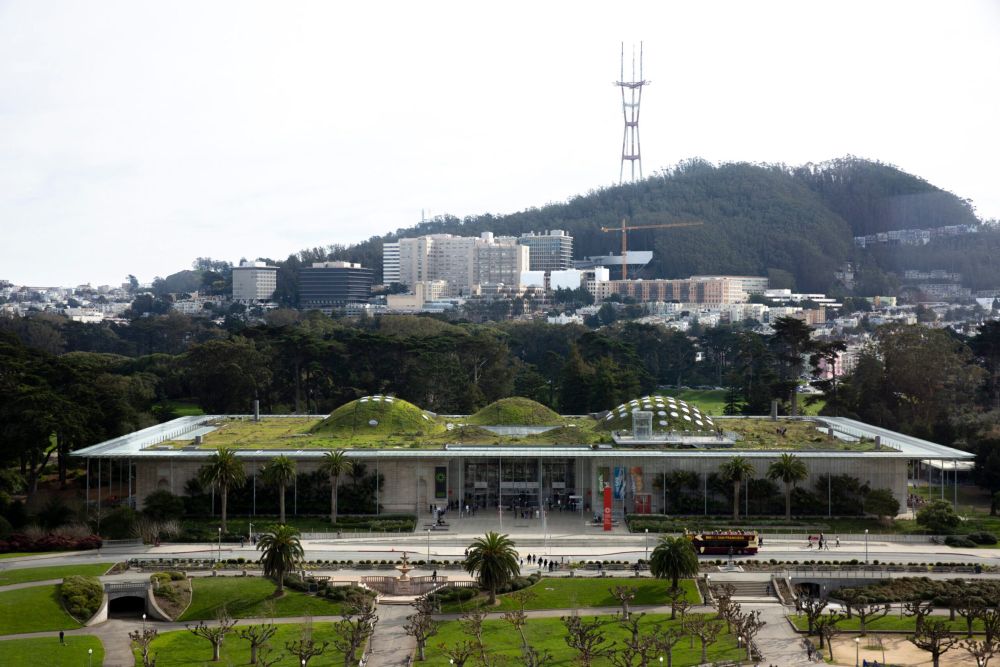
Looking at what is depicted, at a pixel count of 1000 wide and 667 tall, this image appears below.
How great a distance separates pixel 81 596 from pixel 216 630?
7.47 meters

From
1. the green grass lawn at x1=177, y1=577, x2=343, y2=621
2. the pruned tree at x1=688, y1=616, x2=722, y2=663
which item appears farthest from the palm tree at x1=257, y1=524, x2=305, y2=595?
the pruned tree at x1=688, y1=616, x2=722, y2=663

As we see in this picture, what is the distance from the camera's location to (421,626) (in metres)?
39.8

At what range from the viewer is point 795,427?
72000mm

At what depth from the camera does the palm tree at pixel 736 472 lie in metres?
56.6

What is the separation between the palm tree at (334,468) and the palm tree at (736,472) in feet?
62.3

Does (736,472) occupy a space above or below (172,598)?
above

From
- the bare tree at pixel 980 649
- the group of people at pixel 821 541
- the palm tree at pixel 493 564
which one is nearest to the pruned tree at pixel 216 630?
the palm tree at pixel 493 564

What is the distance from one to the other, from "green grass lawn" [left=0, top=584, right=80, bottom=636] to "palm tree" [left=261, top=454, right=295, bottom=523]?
13257 millimetres

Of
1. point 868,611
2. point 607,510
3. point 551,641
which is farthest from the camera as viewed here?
point 607,510

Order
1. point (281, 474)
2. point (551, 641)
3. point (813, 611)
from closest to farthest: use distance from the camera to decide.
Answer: point (551, 641), point (813, 611), point (281, 474)

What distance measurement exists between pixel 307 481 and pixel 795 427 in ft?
102

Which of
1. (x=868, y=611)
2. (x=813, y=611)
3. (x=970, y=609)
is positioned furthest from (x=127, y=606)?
(x=970, y=609)

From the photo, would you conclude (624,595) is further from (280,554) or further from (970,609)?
(280,554)

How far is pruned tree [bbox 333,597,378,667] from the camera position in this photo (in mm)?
38562
